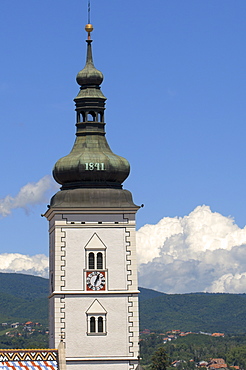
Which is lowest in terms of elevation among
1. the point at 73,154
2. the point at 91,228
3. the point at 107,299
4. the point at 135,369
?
the point at 135,369

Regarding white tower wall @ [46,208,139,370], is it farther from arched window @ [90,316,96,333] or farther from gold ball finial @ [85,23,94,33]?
gold ball finial @ [85,23,94,33]

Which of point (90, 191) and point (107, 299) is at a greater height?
point (90, 191)

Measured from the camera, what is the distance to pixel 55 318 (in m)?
60.8

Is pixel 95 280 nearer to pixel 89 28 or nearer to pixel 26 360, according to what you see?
pixel 26 360

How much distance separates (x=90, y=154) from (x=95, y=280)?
716cm

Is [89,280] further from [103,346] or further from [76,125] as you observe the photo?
[76,125]

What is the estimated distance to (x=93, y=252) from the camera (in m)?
62.1

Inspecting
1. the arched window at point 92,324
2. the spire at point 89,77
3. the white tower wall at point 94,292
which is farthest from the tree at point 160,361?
the spire at point 89,77

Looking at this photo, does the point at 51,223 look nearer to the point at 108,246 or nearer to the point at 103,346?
the point at 108,246

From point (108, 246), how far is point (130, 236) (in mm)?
1417

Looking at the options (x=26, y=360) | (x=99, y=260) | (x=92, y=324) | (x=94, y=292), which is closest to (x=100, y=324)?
(x=92, y=324)

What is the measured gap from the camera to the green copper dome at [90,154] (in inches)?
2472

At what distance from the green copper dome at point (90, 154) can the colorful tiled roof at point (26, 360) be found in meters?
10.2

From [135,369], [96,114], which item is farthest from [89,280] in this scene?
[96,114]
